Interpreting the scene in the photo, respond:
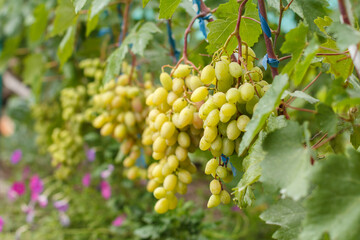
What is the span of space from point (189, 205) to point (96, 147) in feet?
2.01

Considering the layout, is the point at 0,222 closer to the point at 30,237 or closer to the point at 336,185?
the point at 30,237

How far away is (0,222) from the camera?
1.59 meters

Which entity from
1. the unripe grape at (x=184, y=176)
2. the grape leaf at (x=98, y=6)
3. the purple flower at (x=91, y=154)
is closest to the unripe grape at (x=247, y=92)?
the unripe grape at (x=184, y=176)

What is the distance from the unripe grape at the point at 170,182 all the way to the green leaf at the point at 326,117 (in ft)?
0.95

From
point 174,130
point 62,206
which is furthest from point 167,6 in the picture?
point 62,206

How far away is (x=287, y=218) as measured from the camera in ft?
1.54

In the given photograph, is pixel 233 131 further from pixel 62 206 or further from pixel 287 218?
pixel 62 206

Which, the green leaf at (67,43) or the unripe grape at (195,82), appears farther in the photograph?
the green leaf at (67,43)

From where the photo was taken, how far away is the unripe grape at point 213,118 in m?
0.48

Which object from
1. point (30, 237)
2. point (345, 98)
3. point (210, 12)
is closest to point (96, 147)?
point (30, 237)

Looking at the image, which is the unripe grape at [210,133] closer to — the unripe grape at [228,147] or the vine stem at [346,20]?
the unripe grape at [228,147]

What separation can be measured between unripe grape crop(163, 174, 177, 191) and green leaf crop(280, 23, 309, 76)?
287mm

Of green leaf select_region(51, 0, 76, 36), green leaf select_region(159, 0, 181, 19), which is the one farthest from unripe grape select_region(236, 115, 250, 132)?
green leaf select_region(51, 0, 76, 36)

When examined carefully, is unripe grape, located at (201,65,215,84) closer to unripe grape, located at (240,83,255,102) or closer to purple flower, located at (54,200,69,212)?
unripe grape, located at (240,83,255,102)
